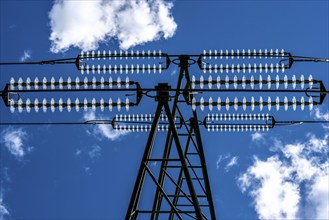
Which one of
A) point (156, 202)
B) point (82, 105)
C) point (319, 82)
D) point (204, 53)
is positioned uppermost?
point (204, 53)

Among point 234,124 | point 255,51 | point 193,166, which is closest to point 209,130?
point 234,124

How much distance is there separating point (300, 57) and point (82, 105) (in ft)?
26.7

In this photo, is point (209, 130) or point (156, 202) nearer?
point (156, 202)

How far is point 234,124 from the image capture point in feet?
71.3

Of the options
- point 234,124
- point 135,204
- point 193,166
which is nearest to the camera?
point 135,204

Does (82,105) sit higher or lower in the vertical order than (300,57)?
lower

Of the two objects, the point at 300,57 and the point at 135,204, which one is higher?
the point at 300,57

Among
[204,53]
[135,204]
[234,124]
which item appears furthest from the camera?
[234,124]

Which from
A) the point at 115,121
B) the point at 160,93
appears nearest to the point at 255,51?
the point at 160,93

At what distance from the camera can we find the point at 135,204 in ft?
47.3

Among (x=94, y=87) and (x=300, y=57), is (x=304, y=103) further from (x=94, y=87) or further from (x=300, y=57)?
(x=94, y=87)

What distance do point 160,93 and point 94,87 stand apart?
2.08 m

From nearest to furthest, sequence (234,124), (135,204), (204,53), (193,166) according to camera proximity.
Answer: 1. (135,204)
2. (204,53)
3. (193,166)
4. (234,124)

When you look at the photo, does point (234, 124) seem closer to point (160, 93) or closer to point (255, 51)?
point (255, 51)
